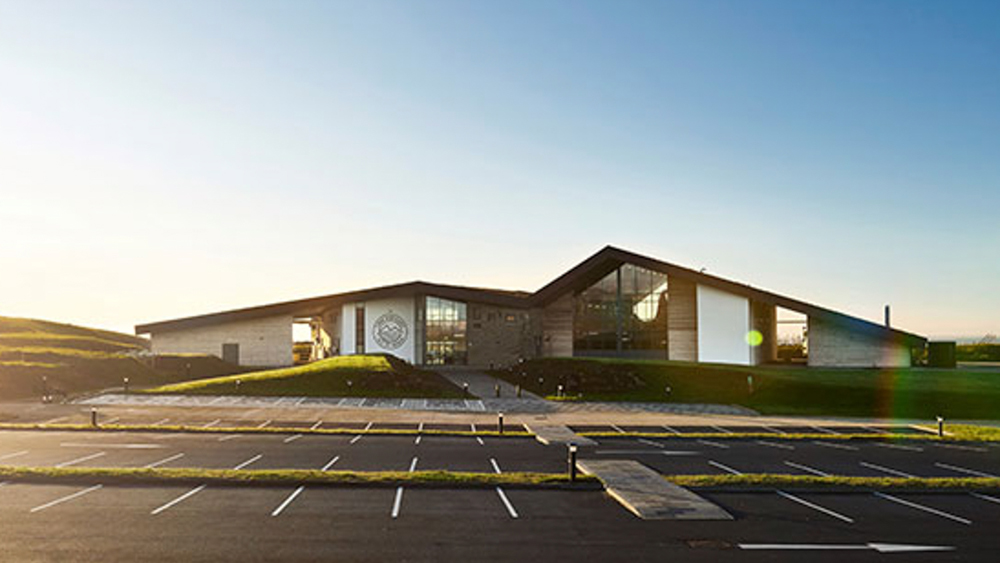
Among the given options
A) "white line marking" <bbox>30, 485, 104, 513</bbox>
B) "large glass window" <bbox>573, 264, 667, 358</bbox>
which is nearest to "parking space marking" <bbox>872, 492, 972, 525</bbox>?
"white line marking" <bbox>30, 485, 104, 513</bbox>

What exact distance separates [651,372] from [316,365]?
2293 centimetres

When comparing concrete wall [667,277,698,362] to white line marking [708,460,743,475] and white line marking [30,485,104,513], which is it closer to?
white line marking [708,460,743,475]

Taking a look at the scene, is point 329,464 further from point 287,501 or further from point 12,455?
point 12,455

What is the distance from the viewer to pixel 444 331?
67.5m

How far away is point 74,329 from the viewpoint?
106000 millimetres

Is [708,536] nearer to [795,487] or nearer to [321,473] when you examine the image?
[795,487]

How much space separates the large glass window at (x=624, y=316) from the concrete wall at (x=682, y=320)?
0.55m

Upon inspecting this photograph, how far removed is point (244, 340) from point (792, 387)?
143ft

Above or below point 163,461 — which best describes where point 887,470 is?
below

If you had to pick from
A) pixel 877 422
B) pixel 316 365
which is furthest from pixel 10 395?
pixel 877 422

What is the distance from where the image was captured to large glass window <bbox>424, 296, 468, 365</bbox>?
221 feet

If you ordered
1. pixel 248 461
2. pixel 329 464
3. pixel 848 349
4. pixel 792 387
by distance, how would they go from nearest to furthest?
pixel 329 464 → pixel 248 461 → pixel 792 387 → pixel 848 349

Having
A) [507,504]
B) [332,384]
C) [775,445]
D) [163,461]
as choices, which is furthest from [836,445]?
[332,384]

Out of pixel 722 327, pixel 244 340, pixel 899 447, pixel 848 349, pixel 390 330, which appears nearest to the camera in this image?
pixel 899 447
